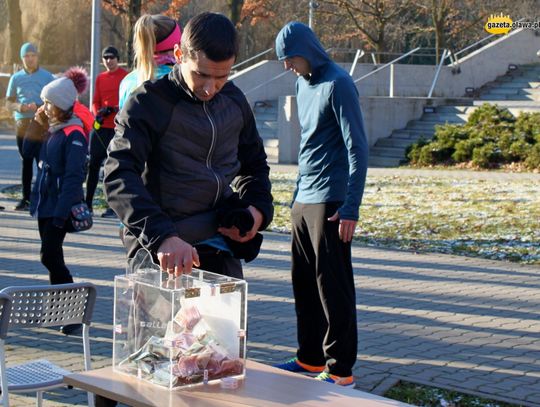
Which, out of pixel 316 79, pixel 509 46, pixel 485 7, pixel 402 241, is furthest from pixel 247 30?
pixel 316 79

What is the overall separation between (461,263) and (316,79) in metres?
5.44

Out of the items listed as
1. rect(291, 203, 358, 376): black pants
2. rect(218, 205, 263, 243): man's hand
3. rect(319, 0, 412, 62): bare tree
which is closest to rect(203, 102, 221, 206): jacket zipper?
rect(218, 205, 263, 243): man's hand

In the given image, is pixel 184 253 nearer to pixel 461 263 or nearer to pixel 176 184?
pixel 176 184

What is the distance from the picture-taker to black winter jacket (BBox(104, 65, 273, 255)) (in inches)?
145

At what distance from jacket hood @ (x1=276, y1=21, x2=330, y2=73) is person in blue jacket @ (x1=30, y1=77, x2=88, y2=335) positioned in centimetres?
201

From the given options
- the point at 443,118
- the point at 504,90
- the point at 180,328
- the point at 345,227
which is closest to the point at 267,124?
the point at 443,118

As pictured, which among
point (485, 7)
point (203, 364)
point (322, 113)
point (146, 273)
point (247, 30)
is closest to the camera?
point (203, 364)

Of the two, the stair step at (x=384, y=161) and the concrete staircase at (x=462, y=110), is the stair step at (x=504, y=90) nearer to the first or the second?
the concrete staircase at (x=462, y=110)

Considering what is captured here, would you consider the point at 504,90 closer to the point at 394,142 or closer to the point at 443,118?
the point at 443,118

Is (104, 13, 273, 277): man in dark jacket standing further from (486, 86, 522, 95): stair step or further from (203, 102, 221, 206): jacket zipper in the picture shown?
(486, 86, 522, 95): stair step

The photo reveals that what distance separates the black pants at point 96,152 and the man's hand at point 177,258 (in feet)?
29.7

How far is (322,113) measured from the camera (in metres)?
5.70

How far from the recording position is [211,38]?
3.70 meters

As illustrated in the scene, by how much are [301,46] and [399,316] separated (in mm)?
3215
